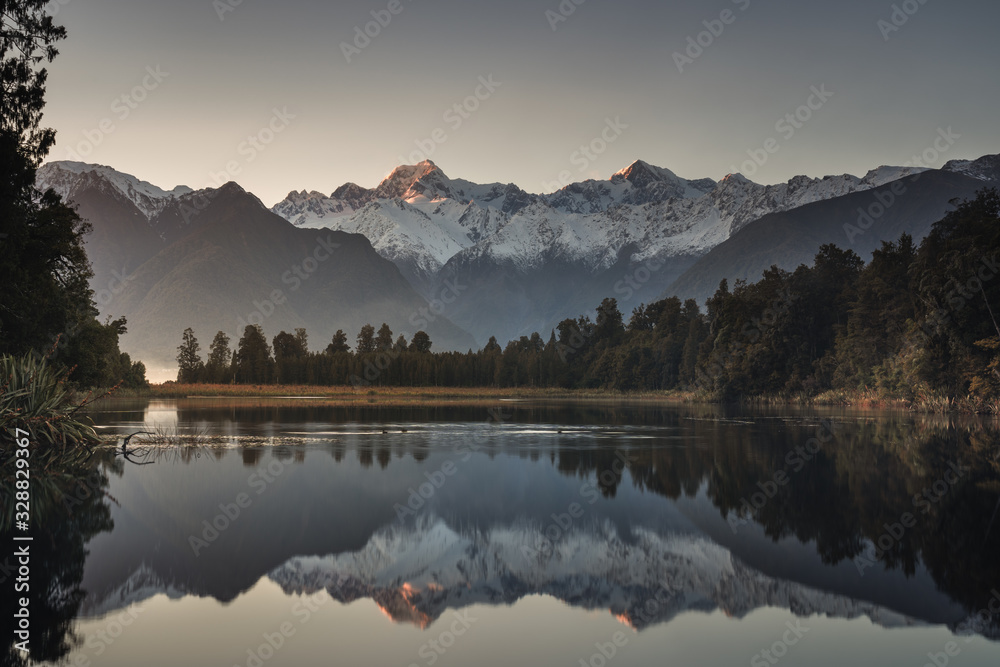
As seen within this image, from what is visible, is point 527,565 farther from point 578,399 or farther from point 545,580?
point 578,399

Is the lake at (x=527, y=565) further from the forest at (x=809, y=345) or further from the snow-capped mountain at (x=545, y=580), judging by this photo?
the forest at (x=809, y=345)

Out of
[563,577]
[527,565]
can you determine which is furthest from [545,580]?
[527,565]

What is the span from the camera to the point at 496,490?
80.6ft

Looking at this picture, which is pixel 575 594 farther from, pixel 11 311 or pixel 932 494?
pixel 11 311

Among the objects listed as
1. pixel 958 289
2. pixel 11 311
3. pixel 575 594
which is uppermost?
pixel 958 289

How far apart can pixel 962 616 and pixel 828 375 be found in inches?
4068

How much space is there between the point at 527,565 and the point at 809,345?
352ft

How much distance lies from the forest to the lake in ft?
146

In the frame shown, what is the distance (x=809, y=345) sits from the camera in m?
112

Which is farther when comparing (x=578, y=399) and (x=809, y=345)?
(x=578, y=399)

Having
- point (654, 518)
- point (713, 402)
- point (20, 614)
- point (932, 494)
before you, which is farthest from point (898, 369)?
point (20, 614)

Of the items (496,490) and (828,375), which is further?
(828,375)

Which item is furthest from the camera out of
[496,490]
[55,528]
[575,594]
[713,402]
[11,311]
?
[713,402]

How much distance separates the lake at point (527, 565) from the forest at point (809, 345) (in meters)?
44.4
